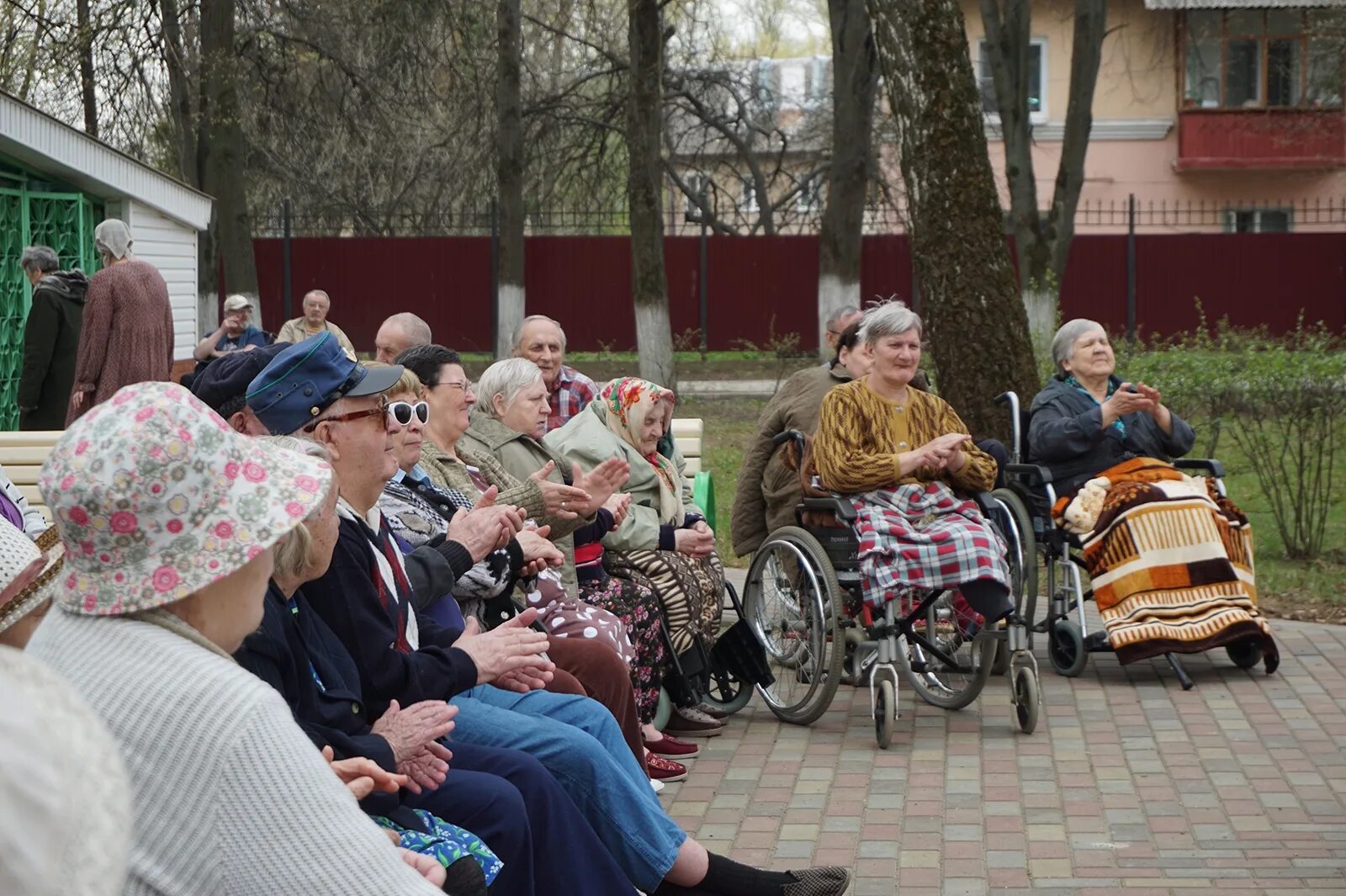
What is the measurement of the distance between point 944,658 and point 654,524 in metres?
1.28

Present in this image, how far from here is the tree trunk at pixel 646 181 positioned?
64.1 ft

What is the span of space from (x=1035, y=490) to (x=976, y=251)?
2.07 m

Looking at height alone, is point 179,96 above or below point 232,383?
above

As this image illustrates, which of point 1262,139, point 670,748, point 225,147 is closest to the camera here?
point 670,748

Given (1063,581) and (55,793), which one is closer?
(55,793)

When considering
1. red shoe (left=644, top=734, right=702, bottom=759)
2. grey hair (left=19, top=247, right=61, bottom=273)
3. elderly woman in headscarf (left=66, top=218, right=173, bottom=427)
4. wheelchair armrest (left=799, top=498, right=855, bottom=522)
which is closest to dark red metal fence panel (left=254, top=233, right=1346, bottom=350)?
grey hair (left=19, top=247, right=61, bottom=273)

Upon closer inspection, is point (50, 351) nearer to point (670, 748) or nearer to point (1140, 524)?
point (670, 748)

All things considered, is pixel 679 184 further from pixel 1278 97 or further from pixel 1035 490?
pixel 1035 490

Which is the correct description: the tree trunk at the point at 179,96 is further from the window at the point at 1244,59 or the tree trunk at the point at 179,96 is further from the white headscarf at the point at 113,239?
the window at the point at 1244,59

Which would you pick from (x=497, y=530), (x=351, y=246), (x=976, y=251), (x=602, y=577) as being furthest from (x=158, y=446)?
(x=351, y=246)

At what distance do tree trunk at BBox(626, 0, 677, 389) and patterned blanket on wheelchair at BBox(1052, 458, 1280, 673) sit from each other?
1275 centimetres

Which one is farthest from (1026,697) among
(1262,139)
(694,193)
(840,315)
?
(1262,139)

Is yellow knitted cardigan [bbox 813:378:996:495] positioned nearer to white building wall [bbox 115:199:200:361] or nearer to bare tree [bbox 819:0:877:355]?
white building wall [bbox 115:199:200:361]

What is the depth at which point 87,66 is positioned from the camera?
18125 millimetres
